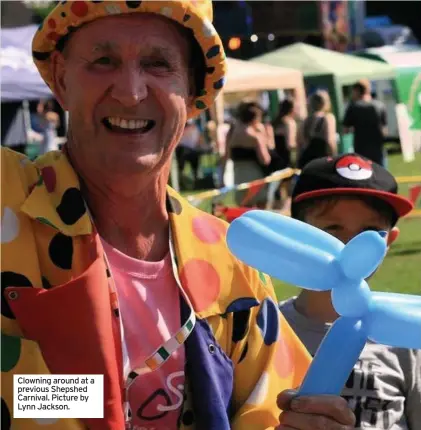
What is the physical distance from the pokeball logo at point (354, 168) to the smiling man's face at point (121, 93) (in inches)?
40.5

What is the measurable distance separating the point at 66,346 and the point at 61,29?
61cm

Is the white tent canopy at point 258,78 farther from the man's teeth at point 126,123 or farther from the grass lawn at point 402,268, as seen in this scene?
the man's teeth at point 126,123

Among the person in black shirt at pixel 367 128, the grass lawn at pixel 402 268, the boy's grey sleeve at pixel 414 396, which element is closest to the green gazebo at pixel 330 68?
the person in black shirt at pixel 367 128

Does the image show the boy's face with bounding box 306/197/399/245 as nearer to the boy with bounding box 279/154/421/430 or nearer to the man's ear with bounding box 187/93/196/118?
the boy with bounding box 279/154/421/430

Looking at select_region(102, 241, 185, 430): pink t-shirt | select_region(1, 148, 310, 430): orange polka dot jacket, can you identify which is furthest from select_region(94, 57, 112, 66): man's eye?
select_region(102, 241, 185, 430): pink t-shirt

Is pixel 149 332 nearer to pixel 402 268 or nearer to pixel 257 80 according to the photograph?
pixel 402 268

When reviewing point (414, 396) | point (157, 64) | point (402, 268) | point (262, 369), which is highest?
point (157, 64)

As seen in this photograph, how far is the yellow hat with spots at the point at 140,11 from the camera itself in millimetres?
1547

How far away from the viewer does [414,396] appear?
2176 mm

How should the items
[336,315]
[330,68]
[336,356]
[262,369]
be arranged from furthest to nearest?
[330,68] → [336,315] → [262,369] → [336,356]

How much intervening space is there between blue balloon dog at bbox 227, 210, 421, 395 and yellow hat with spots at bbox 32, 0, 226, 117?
39 centimetres

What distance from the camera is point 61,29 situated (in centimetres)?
160

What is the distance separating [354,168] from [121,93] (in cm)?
118

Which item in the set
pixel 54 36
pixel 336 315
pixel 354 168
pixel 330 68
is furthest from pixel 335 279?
pixel 330 68
